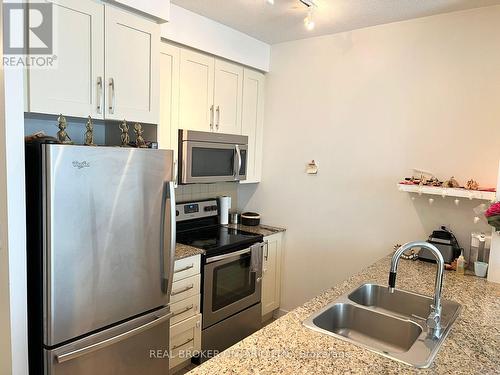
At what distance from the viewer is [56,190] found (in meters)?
1.61

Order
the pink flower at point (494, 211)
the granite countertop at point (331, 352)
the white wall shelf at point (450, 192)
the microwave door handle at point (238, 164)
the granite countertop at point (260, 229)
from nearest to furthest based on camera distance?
the granite countertop at point (331, 352)
the pink flower at point (494, 211)
the white wall shelf at point (450, 192)
the microwave door handle at point (238, 164)
the granite countertop at point (260, 229)

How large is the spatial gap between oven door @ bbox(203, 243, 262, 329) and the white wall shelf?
124 centimetres

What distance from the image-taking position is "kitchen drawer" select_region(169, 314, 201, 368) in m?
2.46

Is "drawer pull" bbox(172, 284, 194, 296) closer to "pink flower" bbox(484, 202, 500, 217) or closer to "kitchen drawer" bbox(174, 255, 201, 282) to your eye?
"kitchen drawer" bbox(174, 255, 201, 282)

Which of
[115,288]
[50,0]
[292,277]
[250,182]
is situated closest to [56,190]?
[115,288]

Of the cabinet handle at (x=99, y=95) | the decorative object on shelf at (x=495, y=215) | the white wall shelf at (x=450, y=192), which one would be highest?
the cabinet handle at (x=99, y=95)

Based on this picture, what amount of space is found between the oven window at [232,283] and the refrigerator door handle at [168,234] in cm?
57

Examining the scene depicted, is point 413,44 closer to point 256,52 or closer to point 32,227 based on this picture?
point 256,52

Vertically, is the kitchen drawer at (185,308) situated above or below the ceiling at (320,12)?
below

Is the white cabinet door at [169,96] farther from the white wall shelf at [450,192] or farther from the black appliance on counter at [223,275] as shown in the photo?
the white wall shelf at [450,192]

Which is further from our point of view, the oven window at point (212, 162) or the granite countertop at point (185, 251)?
the oven window at point (212, 162)

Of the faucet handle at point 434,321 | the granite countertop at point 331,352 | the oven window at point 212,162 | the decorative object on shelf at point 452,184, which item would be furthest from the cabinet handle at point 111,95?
the decorative object on shelf at point 452,184

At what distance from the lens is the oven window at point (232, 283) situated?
108 inches

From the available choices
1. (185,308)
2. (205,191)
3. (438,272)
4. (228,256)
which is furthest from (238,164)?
(438,272)
